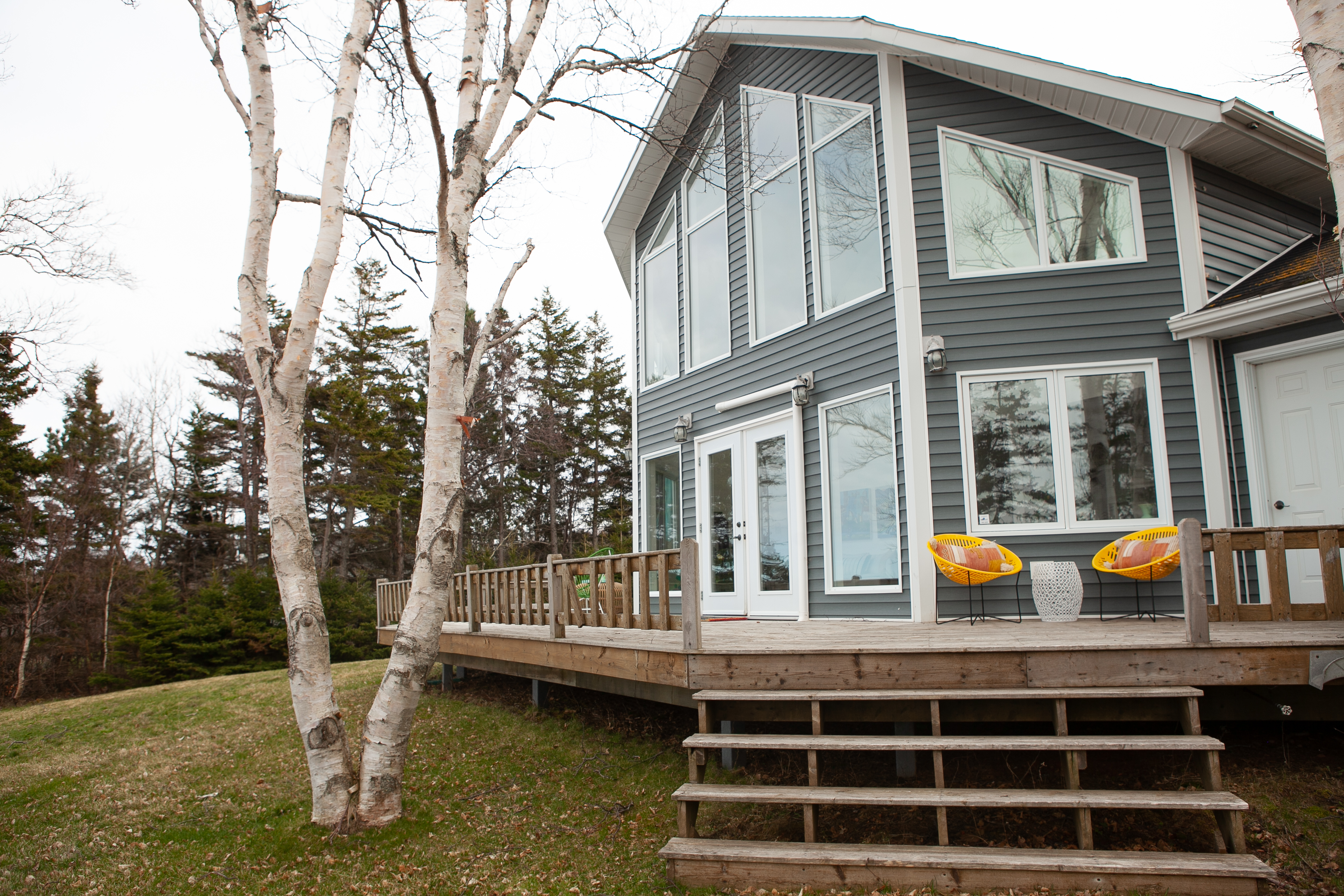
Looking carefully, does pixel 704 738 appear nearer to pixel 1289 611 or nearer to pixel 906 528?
pixel 906 528

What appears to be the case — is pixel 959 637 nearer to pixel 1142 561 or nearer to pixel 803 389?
pixel 1142 561

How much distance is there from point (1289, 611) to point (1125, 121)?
396cm

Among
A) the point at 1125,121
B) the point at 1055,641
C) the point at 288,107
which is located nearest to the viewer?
the point at 1055,641

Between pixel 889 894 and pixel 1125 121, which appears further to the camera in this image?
pixel 1125 121

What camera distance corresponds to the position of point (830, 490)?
705 centimetres

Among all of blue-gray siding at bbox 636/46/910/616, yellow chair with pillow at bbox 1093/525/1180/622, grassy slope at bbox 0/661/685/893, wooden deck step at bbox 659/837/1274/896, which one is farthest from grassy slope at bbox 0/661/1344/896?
blue-gray siding at bbox 636/46/910/616

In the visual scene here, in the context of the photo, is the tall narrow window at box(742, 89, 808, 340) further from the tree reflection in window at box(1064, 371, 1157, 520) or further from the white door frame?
the white door frame

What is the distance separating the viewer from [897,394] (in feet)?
21.2

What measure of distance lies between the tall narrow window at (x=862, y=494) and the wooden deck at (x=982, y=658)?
4.65 ft

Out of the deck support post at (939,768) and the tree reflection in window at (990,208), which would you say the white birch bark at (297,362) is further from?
the tree reflection in window at (990,208)

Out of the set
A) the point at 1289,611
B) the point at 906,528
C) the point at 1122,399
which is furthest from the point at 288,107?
the point at 1289,611

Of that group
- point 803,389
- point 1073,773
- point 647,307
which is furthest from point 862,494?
point 647,307

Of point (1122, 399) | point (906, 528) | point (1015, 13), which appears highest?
point (1015, 13)

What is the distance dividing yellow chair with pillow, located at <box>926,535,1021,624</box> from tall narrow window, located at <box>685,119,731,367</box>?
3566 mm
